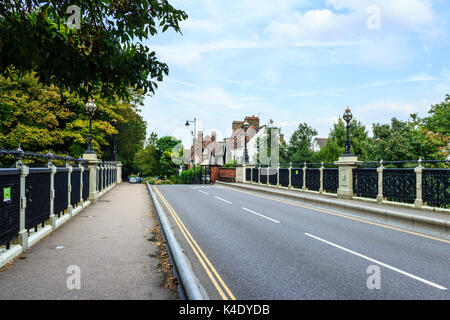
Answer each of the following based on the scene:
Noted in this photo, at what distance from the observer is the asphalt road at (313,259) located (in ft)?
16.1

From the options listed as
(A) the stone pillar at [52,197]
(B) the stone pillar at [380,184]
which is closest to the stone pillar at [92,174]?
(A) the stone pillar at [52,197]

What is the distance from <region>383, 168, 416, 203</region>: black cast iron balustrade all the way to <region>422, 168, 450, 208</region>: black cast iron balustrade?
557 millimetres

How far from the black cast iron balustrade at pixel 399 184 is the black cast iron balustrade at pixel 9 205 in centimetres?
1332

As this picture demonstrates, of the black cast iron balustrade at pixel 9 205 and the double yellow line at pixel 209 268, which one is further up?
the black cast iron balustrade at pixel 9 205

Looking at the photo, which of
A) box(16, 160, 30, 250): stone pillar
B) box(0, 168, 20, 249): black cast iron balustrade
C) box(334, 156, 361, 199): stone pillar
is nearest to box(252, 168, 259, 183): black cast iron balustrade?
box(334, 156, 361, 199): stone pillar

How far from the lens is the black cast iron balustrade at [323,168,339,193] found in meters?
18.3

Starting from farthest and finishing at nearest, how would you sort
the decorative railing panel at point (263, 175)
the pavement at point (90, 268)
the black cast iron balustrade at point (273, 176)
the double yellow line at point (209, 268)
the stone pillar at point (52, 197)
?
the decorative railing panel at point (263, 175)
the black cast iron balustrade at point (273, 176)
the stone pillar at point (52, 197)
the double yellow line at point (209, 268)
the pavement at point (90, 268)

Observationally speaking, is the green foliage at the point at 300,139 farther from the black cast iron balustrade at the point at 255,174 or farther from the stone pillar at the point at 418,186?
the stone pillar at the point at 418,186

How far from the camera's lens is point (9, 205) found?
19.4 feet

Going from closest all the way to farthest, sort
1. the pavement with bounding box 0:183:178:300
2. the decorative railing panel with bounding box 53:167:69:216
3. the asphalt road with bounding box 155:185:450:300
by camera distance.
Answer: the pavement with bounding box 0:183:178:300
the asphalt road with bounding box 155:185:450:300
the decorative railing panel with bounding box 53:167:69:216

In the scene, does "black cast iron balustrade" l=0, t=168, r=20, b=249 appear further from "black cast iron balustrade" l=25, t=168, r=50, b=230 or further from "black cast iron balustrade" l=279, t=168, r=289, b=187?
"black cast iron balustrade" l=279, t=168, r=289, b=187

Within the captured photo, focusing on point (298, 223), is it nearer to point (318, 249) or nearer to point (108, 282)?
point (318, 249)

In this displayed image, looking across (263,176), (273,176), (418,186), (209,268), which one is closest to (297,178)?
(273,176)
